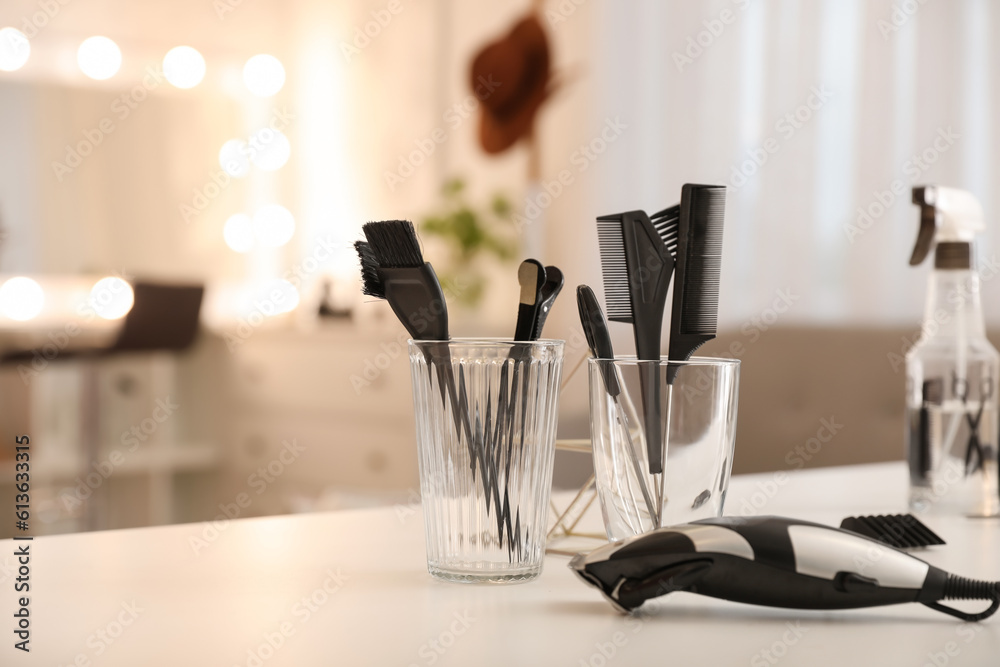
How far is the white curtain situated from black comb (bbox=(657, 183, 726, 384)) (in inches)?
69.3

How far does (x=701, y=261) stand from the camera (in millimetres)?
521

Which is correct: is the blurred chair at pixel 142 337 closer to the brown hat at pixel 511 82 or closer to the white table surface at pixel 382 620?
the brown hat at pixel 511 82

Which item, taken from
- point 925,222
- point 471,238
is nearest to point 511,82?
point 471,238

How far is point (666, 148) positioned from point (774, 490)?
1605 millimetres

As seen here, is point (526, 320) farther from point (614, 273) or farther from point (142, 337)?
point (142, 337)

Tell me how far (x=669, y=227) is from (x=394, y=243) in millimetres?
153

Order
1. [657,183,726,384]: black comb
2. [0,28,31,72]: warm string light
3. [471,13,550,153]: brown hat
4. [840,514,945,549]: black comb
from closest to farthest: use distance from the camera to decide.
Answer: [657,183,726,384]: black comb, [840,514,945,549]: black comb, [471,13,550,153]: brown hat, [0,28,31,72]: warm string light

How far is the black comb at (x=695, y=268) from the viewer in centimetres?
51

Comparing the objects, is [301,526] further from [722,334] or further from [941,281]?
[722,334]

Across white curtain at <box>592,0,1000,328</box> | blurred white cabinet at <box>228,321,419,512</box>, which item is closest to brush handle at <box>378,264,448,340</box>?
white curtain at <box>592,0,1000,328</box>

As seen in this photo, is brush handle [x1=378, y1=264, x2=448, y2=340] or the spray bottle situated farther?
the spray bottle

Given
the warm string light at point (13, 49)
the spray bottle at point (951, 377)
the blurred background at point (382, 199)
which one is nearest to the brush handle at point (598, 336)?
the spray bottle at point (951, 377)

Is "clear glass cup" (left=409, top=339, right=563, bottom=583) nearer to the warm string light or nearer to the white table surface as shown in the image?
the white table surface

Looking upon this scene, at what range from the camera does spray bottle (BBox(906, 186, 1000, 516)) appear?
798 mm
